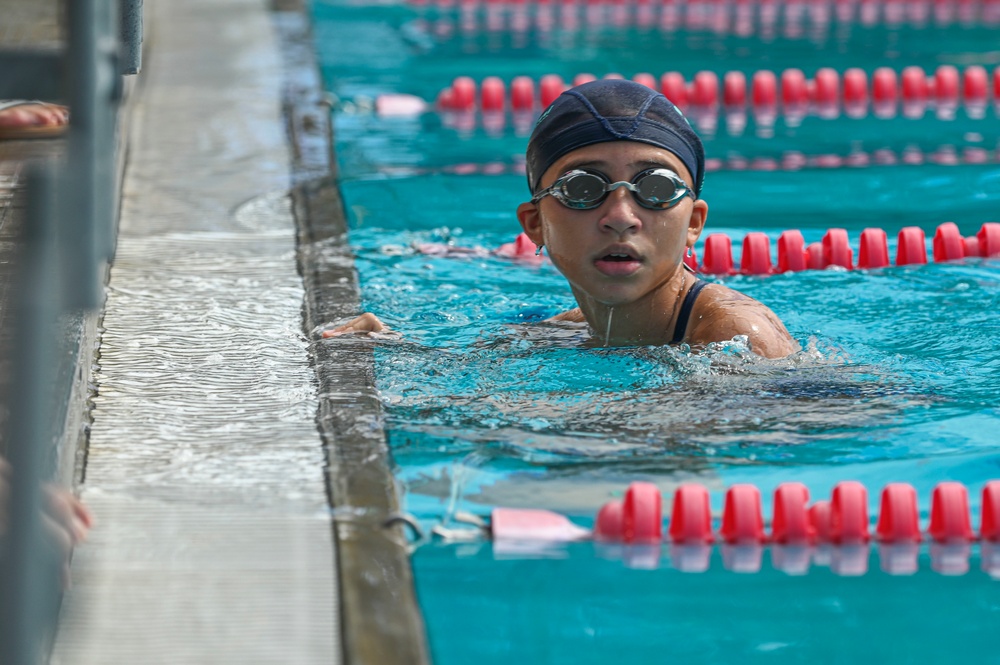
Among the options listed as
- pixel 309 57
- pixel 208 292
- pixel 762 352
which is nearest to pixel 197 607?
pixel 762 352

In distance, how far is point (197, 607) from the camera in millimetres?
2539

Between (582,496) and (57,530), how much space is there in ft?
3.99

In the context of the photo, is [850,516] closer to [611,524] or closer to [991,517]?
[991,517]

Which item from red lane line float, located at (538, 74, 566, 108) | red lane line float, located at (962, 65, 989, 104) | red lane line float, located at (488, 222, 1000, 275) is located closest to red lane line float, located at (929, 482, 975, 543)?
red lane line float, located at (488, 222, 1000, 275)

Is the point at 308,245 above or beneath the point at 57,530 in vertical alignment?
beneath

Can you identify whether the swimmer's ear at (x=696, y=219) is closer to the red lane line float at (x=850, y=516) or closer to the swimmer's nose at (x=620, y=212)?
the swimmer's nose at (x=620, y=212)

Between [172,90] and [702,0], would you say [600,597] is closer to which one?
[172,90]

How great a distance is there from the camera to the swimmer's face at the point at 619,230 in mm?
3631

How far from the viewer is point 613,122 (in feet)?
12.1

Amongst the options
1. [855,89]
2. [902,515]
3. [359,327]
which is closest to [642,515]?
[902,515]

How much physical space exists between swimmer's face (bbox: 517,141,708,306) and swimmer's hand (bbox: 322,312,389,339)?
68 cm

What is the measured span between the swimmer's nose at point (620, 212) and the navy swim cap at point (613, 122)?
0.52 feet

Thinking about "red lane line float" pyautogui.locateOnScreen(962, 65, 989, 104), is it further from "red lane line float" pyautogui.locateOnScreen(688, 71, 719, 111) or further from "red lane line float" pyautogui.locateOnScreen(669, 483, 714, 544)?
"red lane line float" pyautogui.locateOnScreen(669, 483, 714, 544)

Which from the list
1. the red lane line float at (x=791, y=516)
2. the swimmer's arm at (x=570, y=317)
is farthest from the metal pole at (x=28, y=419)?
the swimmer's arm at (x=570, y=317)
